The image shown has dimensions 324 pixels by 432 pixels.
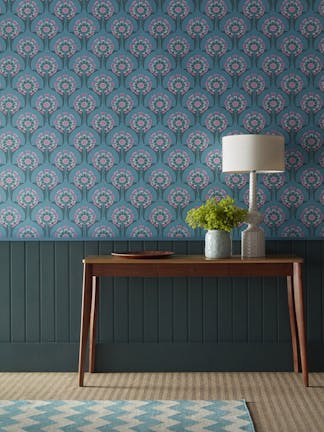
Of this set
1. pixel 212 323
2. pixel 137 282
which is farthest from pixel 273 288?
pixel 137 282

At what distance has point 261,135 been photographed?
397cm

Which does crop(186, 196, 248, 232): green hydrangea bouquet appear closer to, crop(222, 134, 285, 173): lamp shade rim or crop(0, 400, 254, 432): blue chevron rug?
crop(222, 134, 285, 173): lamp shade rim

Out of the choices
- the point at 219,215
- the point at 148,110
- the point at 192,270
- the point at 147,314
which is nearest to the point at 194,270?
the point at 192,270

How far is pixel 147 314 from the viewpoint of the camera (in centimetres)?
434

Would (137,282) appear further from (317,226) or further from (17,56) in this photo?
(17,56)

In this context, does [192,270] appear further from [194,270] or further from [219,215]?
[219,215]

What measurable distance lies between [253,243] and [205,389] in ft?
3.05

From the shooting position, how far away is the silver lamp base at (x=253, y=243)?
4020 mm

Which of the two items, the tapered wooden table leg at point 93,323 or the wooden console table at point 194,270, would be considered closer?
the wooden console table at point 194,270

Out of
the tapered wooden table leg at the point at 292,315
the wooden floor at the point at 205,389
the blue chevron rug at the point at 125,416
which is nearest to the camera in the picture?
the blue chevron rug at the point at 125,416

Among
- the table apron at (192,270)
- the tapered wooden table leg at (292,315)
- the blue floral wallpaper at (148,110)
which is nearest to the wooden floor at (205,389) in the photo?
the tapered wooden table leg at (292,315)

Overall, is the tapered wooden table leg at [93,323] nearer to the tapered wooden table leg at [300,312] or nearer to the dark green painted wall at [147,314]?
the dark green painted wall at [147,314]

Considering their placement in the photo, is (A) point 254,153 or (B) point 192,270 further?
(A) point 254,153

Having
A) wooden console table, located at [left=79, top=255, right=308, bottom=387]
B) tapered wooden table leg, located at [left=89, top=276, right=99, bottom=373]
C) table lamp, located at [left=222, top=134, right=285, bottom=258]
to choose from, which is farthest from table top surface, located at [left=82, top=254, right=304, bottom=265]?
tapered wooden table leg, located at [left=89, top=276, right=99, bottom=373]
